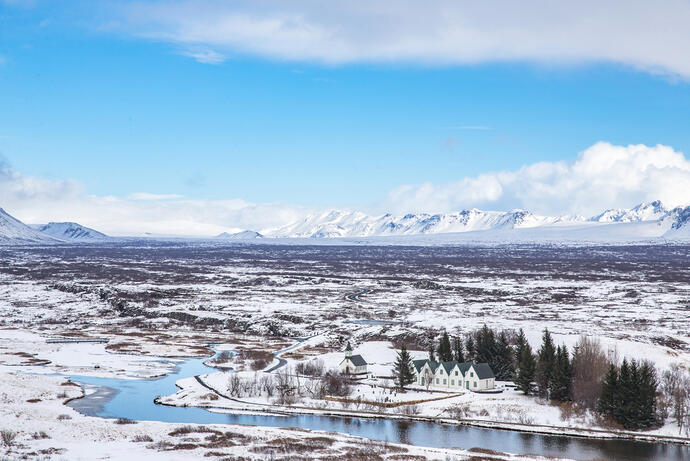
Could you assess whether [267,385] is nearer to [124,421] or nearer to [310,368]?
[310,368]

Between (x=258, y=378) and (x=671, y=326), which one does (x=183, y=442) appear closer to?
(x=258, y=378)

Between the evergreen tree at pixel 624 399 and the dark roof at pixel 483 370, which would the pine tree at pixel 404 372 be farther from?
the evergreen tree at pixel 624 399

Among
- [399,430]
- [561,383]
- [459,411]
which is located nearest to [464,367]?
[561,383]

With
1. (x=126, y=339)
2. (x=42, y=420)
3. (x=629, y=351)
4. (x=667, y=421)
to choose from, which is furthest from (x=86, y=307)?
(x=667, y=421)

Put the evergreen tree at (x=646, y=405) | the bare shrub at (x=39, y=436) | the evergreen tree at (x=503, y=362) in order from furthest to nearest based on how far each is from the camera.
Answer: the evergreen tree at (x=503, y=362) < the evergreen tree at (x=646, y=405) < the bare shrub at (x=39, y=436)

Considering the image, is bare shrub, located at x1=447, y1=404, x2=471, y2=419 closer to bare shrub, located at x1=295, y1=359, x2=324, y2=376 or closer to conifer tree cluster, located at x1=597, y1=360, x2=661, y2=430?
conifer tree cluster, located at x1=597, y1=360, x2=661, y2=430

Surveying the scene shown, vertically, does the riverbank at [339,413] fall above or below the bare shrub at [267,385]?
below

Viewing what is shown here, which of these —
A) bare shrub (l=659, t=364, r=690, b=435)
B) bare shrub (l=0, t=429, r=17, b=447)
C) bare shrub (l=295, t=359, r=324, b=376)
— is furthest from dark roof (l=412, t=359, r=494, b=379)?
bare shrub (l=0, t=429, r=17, b=447)

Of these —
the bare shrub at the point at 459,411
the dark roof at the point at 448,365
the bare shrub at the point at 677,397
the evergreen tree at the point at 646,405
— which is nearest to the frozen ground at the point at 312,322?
the bare shrub at the point at 459,411

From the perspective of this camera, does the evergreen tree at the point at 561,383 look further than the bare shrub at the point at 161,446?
Yes
